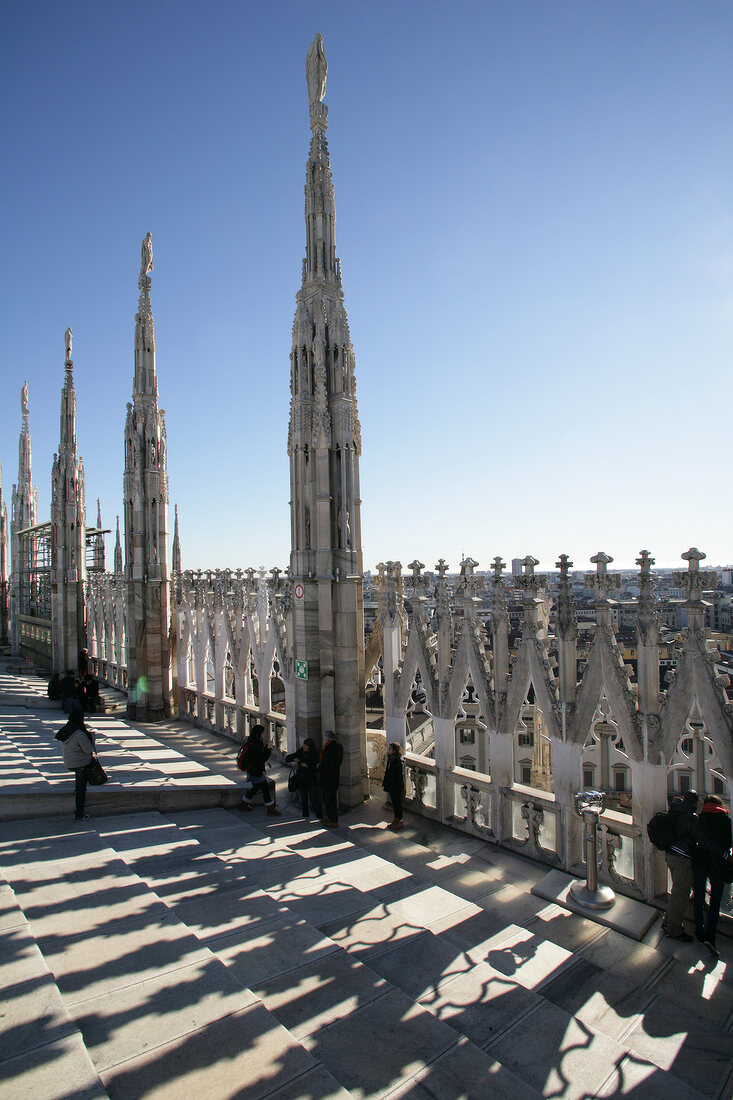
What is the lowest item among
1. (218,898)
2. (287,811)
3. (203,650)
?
(287,811)

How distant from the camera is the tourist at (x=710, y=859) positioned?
245 inches

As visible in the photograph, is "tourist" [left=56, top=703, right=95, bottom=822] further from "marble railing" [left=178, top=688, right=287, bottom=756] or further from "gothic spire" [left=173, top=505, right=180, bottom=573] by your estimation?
"gothic spire" [left=173, top=505, right=180, bottom=573]

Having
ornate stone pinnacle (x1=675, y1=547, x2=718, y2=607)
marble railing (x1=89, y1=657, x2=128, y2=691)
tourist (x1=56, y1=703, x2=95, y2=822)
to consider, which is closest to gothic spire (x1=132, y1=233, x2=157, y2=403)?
marble railing (x1=89, y1=657, x2=128, y2=691)

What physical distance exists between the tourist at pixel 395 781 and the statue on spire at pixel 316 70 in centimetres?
1360

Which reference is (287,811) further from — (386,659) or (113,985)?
(113,985)

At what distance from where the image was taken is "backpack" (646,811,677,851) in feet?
21.4

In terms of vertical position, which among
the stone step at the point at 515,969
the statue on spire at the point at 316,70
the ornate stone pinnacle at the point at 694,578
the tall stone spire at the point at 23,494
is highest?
the statue on spire at the point at 316,70

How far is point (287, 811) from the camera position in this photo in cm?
1080

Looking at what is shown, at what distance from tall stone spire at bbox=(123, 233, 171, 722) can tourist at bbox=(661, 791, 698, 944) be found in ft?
52.5

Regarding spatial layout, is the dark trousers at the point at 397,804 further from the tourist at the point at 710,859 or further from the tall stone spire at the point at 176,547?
the tall stone spire at the point at 176,547

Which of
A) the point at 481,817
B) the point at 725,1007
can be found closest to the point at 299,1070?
the point at 725,1007

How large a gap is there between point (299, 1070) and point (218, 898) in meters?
3.20

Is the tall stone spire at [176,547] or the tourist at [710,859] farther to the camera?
the tall stone spire at [176,547]

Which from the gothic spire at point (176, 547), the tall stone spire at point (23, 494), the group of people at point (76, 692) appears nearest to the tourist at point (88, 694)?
the group of people at point (76, 692)
